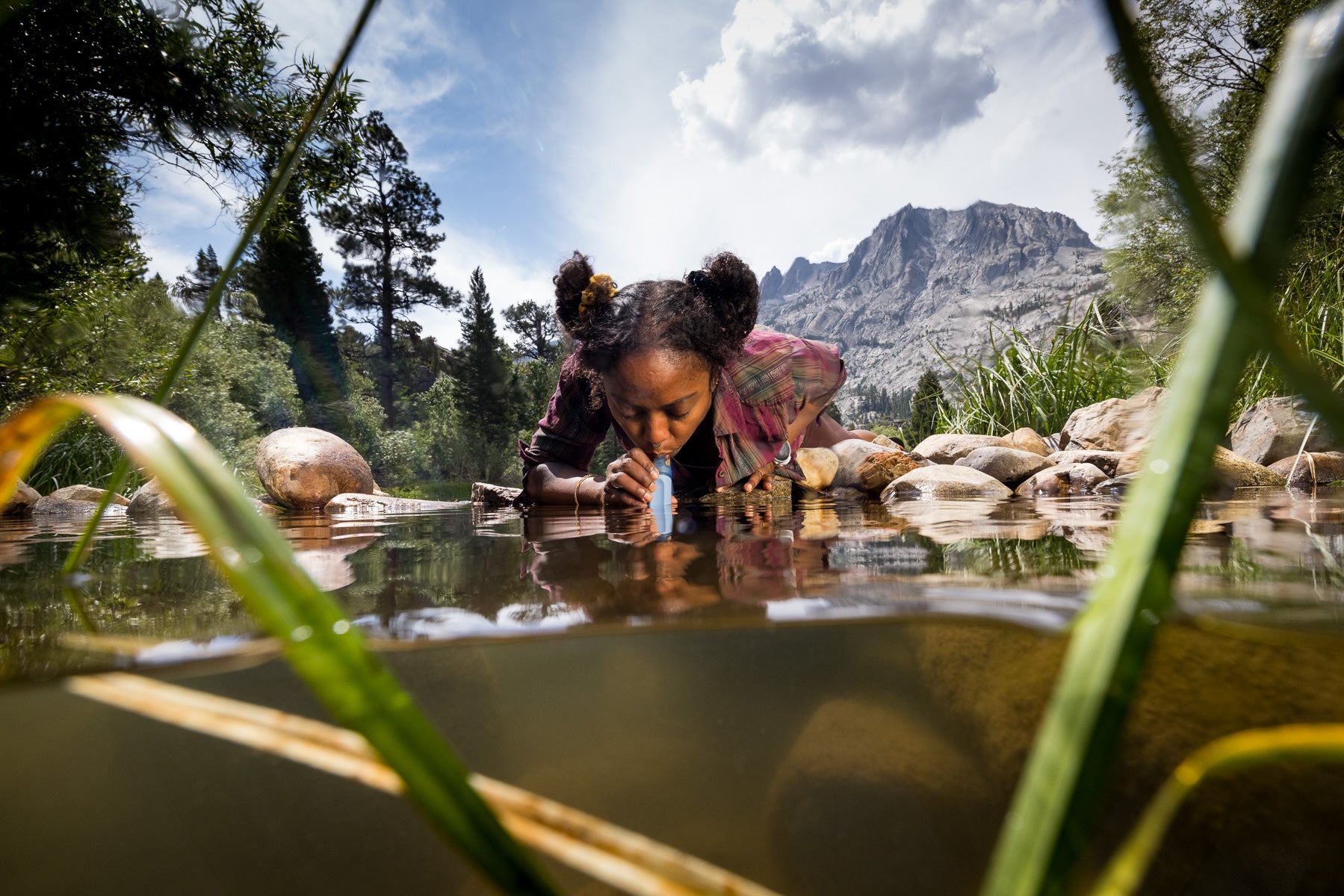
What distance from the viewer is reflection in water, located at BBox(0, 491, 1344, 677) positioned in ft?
2.85

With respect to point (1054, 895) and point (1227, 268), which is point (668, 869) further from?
point (1227, 268)

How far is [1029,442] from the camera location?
5027mm

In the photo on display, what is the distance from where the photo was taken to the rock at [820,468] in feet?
14.1

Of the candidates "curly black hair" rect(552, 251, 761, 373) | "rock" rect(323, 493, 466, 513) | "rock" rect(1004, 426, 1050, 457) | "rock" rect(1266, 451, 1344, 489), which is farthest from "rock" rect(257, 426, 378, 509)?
"rock" rect(1266, 451, 1344, 489)

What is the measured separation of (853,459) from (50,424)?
161 inches

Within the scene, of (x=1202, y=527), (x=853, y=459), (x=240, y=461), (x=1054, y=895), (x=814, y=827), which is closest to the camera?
(x=1054, y=895)

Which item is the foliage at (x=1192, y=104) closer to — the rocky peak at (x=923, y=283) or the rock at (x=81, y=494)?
the rock at (x=81, y=494)

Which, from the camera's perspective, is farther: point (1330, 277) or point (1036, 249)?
point (1036, 249)

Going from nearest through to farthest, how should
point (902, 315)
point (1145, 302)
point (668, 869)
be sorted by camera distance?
point (668, 869) → point (1145, 302) → point (902, 315)

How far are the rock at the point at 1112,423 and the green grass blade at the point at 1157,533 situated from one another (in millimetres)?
3699

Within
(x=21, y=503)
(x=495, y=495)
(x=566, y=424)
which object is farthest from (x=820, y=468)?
(x=21, y=503)

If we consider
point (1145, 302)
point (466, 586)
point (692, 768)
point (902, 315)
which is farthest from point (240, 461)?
point (902, 315)

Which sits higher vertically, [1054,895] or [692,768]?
[1054,895]

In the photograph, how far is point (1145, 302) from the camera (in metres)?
7.49
